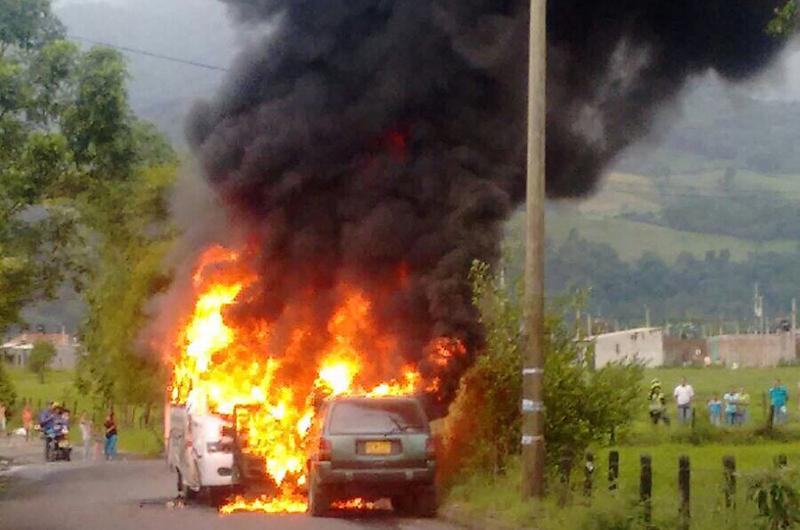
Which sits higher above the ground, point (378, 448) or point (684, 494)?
point (378, 448)

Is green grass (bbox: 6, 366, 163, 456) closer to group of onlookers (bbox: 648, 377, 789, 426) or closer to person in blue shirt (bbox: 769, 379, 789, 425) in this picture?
group of onlookers (bbox: 648, 377, 789, 426)

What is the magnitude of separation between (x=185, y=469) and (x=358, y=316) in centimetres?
522

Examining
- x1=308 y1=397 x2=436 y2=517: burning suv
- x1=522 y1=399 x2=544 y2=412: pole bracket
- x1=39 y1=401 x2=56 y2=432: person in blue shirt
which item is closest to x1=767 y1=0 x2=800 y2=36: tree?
x1=522 y1=399 x2=544 y2=412: pole bracket

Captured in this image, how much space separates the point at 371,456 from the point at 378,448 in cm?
15

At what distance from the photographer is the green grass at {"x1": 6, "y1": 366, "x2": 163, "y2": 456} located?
50.4 metres

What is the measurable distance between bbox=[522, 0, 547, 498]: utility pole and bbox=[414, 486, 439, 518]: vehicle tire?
93.6 inches

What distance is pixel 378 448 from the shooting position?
64.1ft

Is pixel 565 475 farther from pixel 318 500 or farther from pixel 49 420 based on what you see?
pixel 49 420

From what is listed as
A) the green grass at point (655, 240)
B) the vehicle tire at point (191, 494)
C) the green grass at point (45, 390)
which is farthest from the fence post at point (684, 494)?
the green grass at point (655, 240)

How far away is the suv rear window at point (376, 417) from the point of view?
19.7m

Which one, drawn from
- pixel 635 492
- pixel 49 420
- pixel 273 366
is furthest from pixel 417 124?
pixel 49 420

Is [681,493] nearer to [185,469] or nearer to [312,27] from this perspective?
[185,469]

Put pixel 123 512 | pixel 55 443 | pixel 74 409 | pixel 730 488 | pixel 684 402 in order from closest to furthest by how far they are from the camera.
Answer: pixel 730 488, pixel 123 512, pixel 684 402, pixel 55 443, pixel 74 409

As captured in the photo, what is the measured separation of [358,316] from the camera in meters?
26.2
